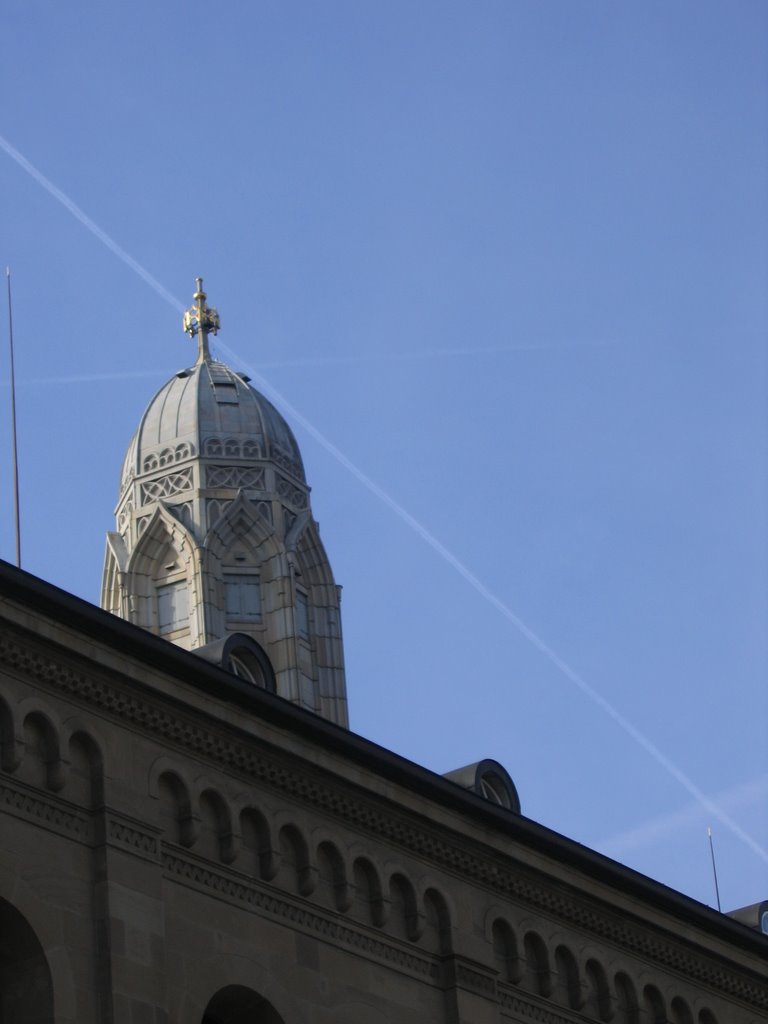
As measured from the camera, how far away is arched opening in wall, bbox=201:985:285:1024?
122 feet

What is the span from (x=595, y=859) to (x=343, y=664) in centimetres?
3600

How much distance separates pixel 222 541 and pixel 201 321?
30.6ft

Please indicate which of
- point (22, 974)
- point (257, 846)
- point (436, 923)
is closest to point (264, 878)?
point (257, 846)

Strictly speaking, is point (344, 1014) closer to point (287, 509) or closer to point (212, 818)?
point (212, 818)

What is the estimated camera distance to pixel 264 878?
125ft

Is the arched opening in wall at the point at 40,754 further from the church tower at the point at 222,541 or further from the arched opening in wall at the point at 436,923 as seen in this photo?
the church tower at the point at 222,541

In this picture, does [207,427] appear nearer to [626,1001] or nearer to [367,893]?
[626,1001]

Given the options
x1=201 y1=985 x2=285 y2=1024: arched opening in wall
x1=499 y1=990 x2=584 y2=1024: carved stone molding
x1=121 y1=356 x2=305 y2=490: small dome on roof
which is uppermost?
x1=121 y1=356 x2=305 y2=490: small dome on roof

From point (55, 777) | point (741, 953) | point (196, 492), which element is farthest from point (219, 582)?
point (55, 777)

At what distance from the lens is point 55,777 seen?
35000mm

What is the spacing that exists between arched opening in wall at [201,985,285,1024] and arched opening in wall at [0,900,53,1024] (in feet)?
12.4

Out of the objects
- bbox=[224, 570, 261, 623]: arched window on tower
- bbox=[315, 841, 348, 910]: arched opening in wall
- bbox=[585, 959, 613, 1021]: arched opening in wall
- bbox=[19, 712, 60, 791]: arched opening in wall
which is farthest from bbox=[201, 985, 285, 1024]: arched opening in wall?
bbox=[224, 570, 261, 623]: arched window on tower

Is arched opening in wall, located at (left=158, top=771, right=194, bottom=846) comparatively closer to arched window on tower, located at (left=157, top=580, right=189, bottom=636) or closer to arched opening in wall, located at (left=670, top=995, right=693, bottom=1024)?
arched opening in wall, located at (left=670, top=995, right=693, bottom=1024)

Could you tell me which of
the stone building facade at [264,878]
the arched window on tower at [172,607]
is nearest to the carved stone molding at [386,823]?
the stone building facade at [264,878]
